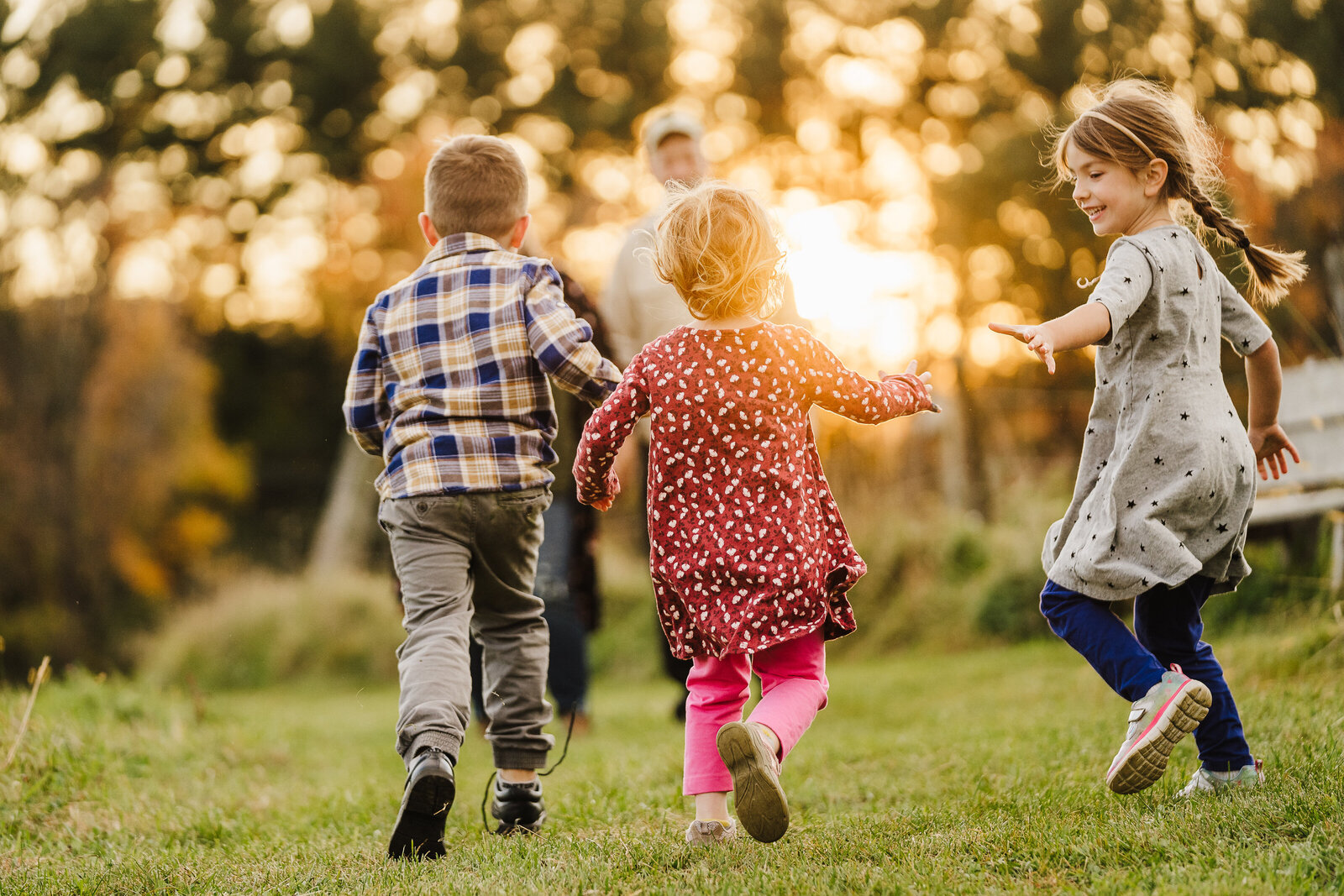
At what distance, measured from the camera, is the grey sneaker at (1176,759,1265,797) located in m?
2.51

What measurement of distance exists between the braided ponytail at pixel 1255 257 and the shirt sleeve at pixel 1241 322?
14 cm

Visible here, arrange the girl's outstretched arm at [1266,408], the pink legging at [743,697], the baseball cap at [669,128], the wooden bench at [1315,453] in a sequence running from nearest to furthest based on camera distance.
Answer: the pink legging at [743,697] < the girl's outstretched arm at [1266,408] < the baseball cap at [669,128] < the wooden bench at [1315,453]

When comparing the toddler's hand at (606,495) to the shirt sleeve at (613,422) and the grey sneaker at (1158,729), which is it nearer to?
the shirt sleeve at (613,422)

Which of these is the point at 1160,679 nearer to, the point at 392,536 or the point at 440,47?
the point at 392,536

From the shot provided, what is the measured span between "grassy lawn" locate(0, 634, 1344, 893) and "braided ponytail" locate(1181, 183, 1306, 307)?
3.65 feet

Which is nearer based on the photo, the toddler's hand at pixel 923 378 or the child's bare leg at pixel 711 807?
the child's bare leg at pixel 711 807

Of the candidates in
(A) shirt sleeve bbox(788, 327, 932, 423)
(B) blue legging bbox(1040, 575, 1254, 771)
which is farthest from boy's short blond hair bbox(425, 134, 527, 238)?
(B) blue legging bbox(1040, 575, 1254, 771)

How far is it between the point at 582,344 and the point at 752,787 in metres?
1.13

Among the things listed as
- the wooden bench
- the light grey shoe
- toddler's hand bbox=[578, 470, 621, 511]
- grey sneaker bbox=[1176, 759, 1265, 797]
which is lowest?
the wooden bench

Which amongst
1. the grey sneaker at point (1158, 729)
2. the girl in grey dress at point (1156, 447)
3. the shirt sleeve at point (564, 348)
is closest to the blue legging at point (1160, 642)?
the girl in grey dress at point (1156, 447)

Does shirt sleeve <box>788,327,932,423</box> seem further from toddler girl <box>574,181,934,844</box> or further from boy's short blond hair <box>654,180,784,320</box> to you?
boy's short blond hair <box>654,180,784,320</box>

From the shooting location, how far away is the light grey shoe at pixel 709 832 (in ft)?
8.01

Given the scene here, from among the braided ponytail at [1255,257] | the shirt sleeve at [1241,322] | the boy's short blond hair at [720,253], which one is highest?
the boy's short blond hair at [720,253]

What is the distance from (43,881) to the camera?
2535 mm
